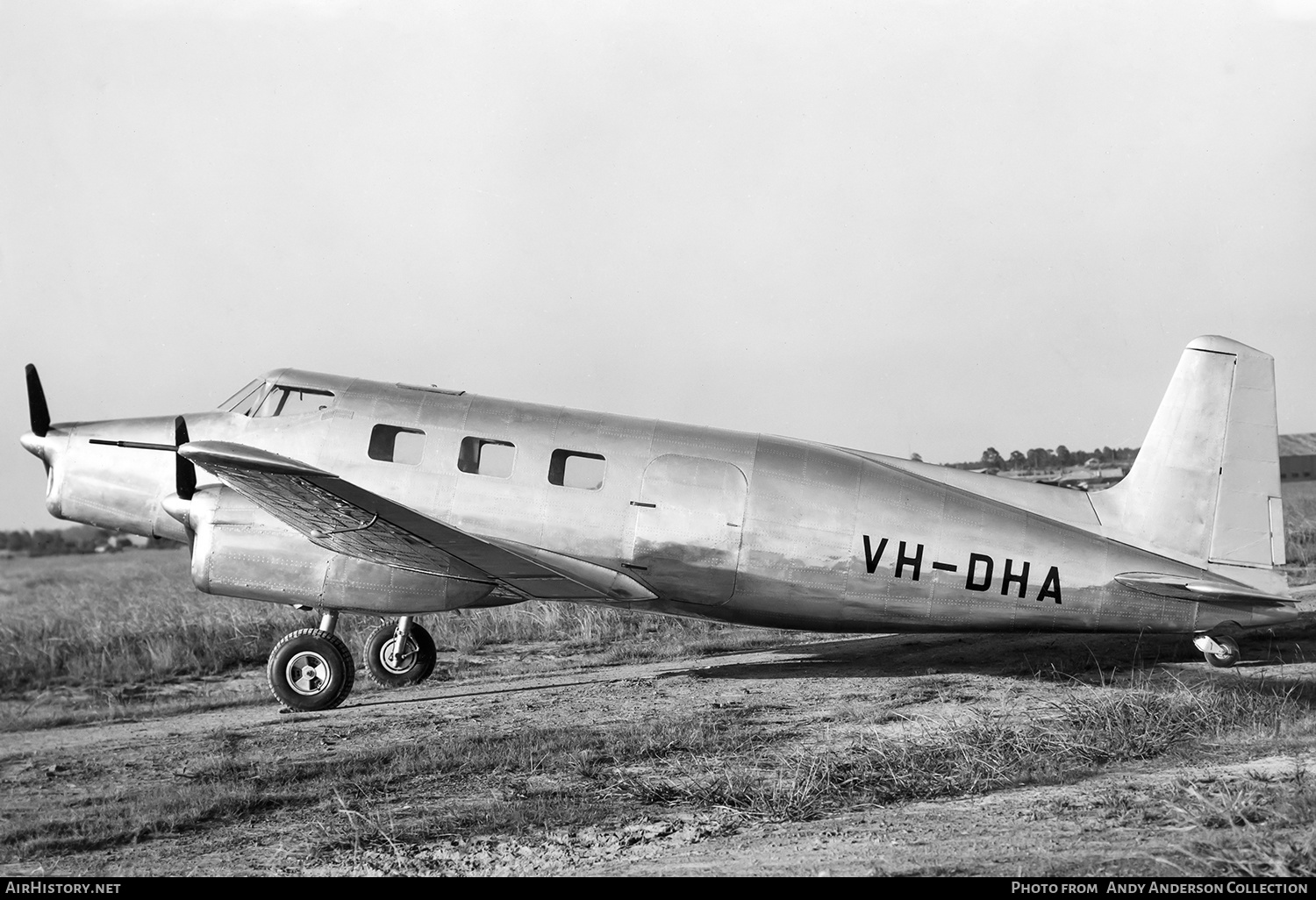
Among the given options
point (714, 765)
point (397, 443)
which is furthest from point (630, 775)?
point (397, 443)

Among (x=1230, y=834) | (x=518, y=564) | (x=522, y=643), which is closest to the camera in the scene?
(x=1230, y=834)

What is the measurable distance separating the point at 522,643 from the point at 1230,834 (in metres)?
11.5

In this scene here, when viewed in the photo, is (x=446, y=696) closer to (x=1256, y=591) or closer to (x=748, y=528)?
(x=748, y=528)

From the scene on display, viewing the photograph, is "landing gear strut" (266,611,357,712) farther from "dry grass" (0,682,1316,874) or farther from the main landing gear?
"dry grass" (0,682,1316,874)

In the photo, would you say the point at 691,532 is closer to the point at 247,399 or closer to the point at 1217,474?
the point at 247,399

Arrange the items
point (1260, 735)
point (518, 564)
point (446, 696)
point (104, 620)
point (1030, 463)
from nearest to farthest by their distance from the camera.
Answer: point (1260, 735) → point (518, 564) → point (446, 696) → point (104, 620) → point (1030, 463)

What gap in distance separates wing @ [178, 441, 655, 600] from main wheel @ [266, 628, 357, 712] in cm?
108

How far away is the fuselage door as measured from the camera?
10.4 metres

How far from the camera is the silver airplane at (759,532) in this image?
10.4 meters

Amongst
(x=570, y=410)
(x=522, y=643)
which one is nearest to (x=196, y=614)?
(x=522, y=643)

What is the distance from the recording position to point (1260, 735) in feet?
25.7

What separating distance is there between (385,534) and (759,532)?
3732mm

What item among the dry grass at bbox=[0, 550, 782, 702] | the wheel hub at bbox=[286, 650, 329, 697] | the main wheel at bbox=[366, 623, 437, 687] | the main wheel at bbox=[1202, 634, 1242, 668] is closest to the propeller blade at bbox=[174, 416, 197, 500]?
the wheel hub at bbox=[286, 650, 329, 697]

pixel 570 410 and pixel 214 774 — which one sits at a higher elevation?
pixel 570 410
